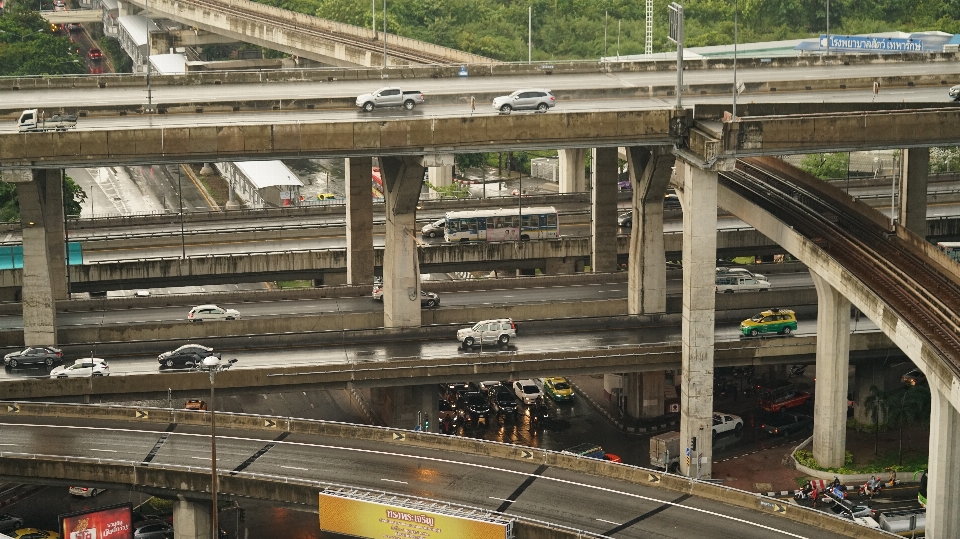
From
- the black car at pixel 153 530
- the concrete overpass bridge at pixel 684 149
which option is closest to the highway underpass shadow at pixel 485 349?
the concrete overpass bridge at pixel 684 149

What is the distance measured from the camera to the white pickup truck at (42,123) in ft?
293

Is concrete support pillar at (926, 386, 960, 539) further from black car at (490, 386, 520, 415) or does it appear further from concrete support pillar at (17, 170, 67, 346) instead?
concrete support pillar at (17, 170, 67, 346)

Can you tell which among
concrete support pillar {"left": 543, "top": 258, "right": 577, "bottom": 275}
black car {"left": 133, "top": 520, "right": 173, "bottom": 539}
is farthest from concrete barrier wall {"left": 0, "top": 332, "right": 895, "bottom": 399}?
concrete support pillar {"left": 543, "top": 258, "right": 577, "bottom": 275}

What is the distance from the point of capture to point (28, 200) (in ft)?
299

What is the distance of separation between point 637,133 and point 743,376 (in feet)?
80.3

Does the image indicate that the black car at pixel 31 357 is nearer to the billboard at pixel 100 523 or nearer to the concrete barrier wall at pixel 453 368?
the concrete barrier wall at pixel 453 368

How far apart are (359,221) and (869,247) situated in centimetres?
3503

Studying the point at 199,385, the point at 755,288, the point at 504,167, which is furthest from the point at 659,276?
the point at 504,167

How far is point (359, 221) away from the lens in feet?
356

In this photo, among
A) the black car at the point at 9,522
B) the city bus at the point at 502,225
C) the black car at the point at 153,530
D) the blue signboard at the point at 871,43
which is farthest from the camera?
the blue signboard at the point at 871,43

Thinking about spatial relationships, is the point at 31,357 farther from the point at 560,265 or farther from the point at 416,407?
the point at 560,265

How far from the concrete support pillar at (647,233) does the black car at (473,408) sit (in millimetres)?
11329

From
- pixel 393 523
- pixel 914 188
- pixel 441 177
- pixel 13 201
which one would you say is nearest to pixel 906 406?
pixel 914 188

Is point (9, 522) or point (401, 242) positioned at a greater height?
point (401, 242)
